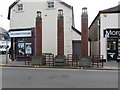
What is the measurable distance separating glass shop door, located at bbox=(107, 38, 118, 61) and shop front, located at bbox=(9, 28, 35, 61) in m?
8.89

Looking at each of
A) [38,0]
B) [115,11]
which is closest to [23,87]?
[115,11]

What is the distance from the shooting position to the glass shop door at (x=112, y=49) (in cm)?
1576

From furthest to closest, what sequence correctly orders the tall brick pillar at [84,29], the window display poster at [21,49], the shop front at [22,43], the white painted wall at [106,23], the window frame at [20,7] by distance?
the window frame at [20,7]
the window display poster at [21,49]
the shop front at [22,43]
the white painted wall at [106,23]
the tall brick pillar at [84,29]

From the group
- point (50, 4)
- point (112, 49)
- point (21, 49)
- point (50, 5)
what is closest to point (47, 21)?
point (50, 5)

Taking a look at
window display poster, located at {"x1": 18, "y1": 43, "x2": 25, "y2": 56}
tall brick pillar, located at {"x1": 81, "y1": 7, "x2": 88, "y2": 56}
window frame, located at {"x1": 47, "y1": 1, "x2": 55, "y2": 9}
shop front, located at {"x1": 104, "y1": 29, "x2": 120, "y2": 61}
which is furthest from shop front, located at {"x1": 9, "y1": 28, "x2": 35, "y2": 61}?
shop front, located at {"x1": 104, "y1": 29, "x2": 120, "y2": 61}

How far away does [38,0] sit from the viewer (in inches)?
725

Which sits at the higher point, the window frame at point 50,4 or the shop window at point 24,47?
the window frame at point 50,4

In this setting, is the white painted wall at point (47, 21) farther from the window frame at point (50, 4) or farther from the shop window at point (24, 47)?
the shop window at point (24, 47)

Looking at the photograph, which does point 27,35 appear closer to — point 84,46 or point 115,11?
point 84,46

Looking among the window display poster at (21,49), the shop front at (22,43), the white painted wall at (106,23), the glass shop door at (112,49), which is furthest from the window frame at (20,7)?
the glass shop door at (112,49)

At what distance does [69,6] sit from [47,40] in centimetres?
509

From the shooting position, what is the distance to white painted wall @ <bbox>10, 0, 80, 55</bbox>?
17578 millimetres

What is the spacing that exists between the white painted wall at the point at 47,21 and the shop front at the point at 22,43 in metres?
1.36

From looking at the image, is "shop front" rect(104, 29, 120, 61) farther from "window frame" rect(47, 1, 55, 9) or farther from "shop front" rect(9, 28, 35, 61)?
"shop front" rect(9, 28, 35, 61)
